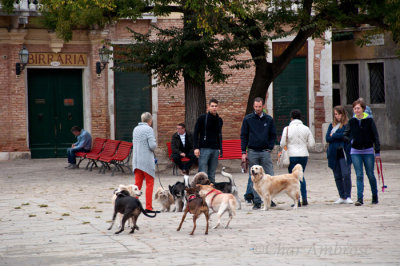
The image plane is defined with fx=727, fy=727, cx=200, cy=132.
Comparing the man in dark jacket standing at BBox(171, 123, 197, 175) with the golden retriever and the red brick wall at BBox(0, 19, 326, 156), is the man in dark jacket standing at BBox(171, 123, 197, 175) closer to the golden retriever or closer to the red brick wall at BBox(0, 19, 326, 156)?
the golden retriever

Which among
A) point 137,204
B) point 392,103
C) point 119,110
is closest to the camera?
point 137,204

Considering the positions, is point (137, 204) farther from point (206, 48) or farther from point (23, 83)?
point (23, 83)

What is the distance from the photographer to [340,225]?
410 inches

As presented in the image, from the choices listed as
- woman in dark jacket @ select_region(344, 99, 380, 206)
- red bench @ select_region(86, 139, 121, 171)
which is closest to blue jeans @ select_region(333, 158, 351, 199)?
woman in dark jacket @ select_region(344, 99, 380, 206)

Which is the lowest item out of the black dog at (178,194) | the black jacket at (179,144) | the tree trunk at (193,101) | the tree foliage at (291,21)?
the black dog at (178,194)

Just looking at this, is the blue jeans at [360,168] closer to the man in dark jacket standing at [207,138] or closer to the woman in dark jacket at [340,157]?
the woman in dark jacket at [340,157]

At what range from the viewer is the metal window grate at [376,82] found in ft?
101

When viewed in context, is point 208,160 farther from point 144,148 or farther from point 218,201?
point 218,201

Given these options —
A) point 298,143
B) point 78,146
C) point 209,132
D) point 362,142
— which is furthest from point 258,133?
point 78,146

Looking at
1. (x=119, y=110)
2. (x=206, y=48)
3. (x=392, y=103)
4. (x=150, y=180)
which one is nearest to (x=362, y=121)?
(x=150, y=180)

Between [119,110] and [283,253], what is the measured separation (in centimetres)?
1960

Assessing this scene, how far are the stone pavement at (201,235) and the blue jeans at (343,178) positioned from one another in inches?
15.9

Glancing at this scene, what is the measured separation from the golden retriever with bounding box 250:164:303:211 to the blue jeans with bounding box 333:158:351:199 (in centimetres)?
96

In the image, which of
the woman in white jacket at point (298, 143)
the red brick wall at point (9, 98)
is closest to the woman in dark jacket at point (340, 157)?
the woman in white jacket at point (298, 143)
